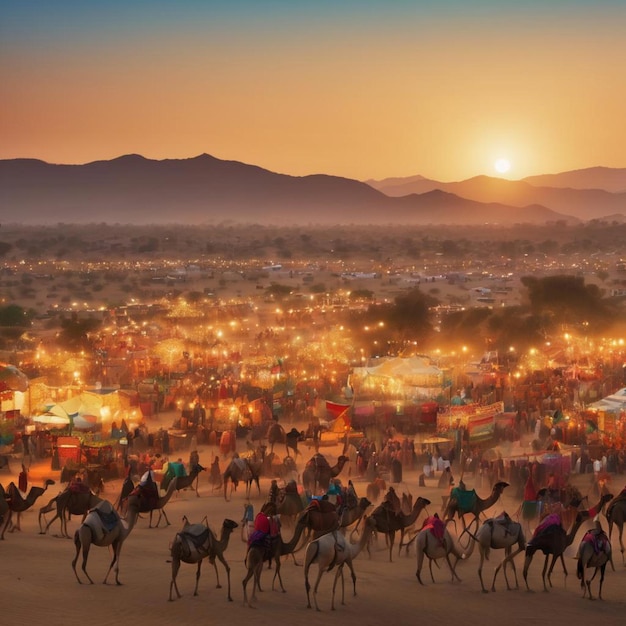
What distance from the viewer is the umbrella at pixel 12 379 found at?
23891mm

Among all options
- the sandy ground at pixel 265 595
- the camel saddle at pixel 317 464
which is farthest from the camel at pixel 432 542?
the camel saddle at pixel 317 464

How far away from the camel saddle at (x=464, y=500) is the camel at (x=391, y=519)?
1.87ft

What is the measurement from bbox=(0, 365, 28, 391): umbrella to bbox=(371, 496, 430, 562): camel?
12750 millimetres

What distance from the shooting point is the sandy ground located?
36.2 ft

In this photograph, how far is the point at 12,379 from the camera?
949 inches

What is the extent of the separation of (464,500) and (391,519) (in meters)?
1.14

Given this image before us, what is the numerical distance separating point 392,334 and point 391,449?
19416mm

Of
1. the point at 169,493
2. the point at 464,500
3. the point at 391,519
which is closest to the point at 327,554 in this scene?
the point at 391,519

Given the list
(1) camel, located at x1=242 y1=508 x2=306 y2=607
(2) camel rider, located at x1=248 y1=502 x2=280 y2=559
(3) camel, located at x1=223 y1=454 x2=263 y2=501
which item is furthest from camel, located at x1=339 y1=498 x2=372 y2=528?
(3) camel, located at x1=223 y1=454 x2=263 y2=501

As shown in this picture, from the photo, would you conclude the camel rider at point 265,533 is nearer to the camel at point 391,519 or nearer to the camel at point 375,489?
the camel at point 391,519

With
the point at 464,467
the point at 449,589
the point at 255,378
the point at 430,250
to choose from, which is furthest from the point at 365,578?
the point at 430,250

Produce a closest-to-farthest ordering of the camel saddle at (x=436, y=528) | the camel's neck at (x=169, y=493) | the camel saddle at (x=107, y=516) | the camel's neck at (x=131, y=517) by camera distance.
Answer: the camel saddle at (x=107, y=516), the camel saddle at (x=436, y=528), the camel's neck at (x=131, y=517), the camel's neck at (x=169, y=493)

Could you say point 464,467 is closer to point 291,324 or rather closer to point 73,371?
Result: point 73,371

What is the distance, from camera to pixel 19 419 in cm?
2314
